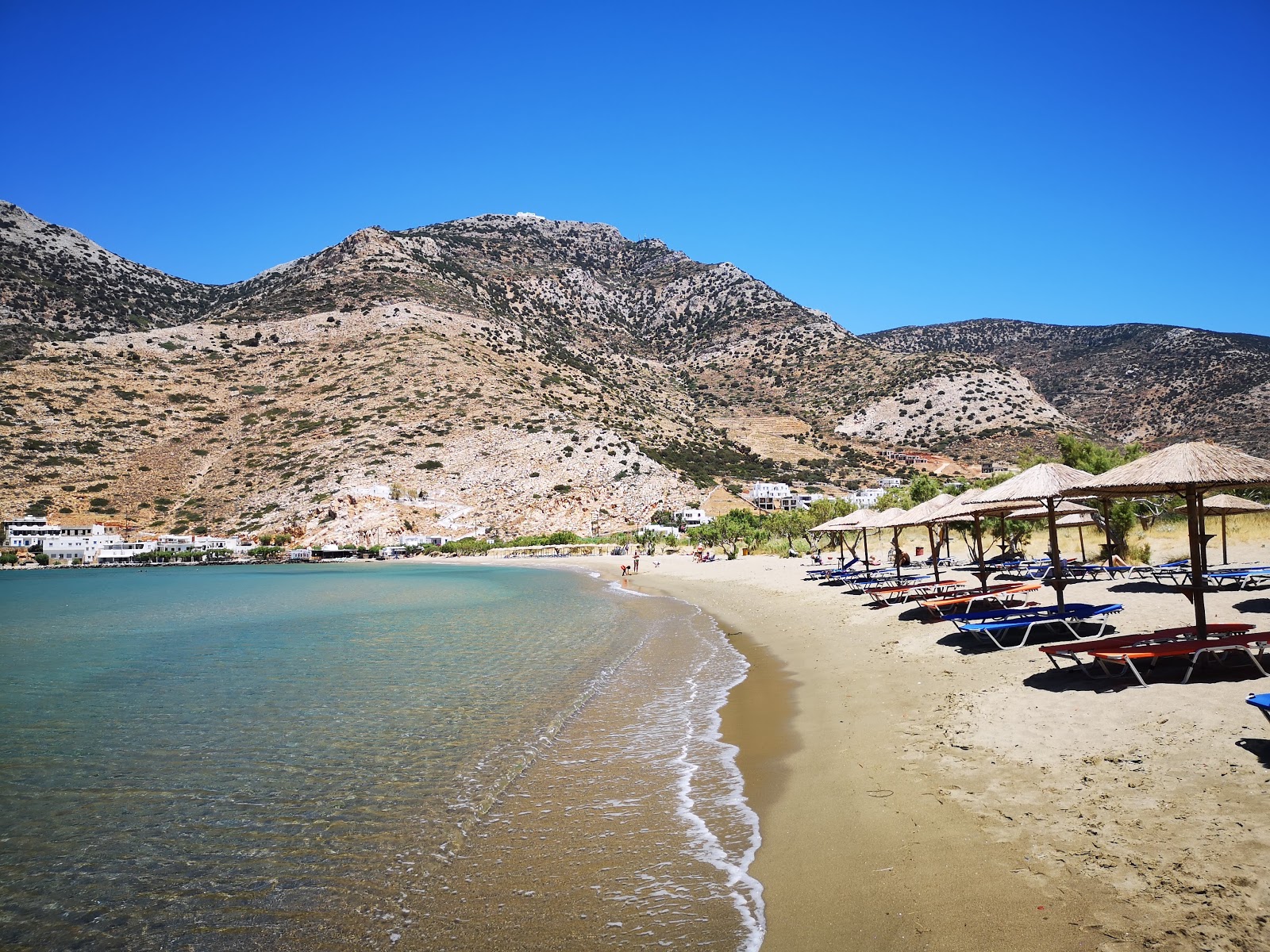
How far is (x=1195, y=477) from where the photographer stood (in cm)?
900

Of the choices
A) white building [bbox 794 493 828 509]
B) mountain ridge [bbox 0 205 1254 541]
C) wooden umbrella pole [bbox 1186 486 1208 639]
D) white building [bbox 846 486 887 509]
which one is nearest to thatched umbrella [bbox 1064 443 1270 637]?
wooden umbrella pole [bbox 1186 486 1208 639]

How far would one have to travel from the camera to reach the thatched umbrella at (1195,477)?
29.2ft

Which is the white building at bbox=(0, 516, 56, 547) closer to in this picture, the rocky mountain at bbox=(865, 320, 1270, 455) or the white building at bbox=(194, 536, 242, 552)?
the white building at bbox=(194, 536, 242, 552)

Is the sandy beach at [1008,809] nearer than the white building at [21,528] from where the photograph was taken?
Yes

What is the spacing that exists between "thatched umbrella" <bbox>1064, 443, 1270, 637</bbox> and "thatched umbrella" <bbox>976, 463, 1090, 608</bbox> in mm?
2461

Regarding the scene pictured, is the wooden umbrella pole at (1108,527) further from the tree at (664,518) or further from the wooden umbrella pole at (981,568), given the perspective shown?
the tree at (664,518)

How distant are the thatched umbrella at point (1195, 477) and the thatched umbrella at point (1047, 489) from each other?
2.46m

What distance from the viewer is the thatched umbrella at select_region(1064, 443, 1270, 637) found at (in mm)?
8914

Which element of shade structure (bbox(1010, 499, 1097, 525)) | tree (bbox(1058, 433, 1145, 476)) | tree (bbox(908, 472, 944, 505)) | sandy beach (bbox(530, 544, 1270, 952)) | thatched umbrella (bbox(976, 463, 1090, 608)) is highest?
tree (bbox(1058, 433, 1145, 476))

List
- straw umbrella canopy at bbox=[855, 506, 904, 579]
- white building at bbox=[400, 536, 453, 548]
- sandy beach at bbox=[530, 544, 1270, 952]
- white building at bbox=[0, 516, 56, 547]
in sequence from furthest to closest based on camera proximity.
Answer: white building at bbox=[400, 536, 453, 548]
white building at bbox=[0, 516, 56, 547]
straw umbrella canopy at bbox=[855, 506, 904, 579]
sandy beach at bbox=[530, 544, 1270, 952]

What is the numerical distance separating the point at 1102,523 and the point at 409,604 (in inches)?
939

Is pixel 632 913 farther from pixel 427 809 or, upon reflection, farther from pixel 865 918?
pixel 427 809

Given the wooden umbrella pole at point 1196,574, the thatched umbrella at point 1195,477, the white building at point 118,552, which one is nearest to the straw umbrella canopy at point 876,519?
the thatched umbrella at point 1195,477

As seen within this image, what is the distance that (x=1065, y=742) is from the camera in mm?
6629
